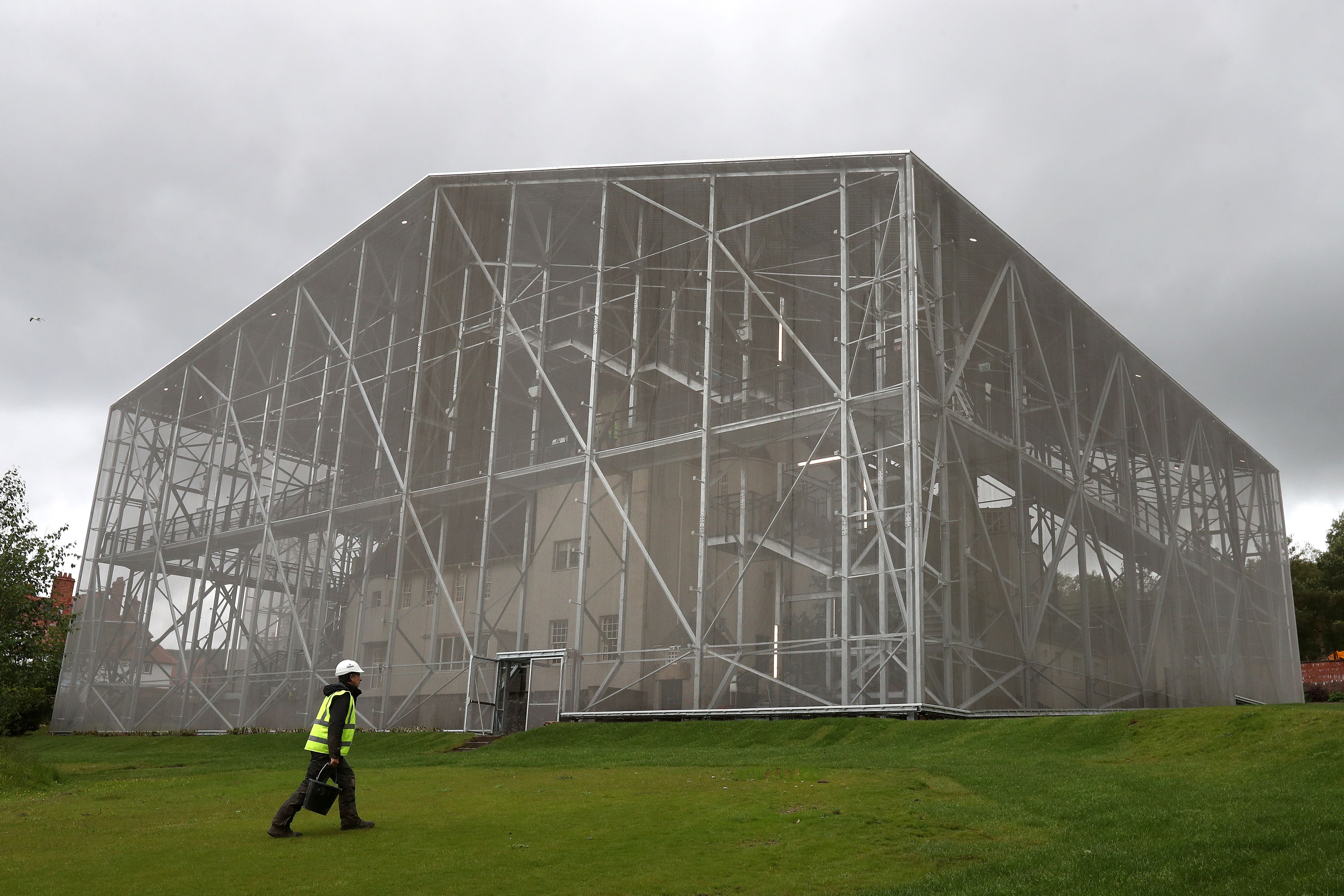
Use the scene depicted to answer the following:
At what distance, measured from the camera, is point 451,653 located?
27.1m

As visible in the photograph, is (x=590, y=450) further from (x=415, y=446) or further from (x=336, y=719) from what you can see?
(x=336, y=719)

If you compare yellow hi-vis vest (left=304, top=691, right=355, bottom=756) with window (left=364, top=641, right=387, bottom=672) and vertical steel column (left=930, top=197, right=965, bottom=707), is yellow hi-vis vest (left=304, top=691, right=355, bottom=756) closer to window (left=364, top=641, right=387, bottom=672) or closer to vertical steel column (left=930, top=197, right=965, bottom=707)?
vertical steel column (left=930, top=197, right=965, bottom=707)

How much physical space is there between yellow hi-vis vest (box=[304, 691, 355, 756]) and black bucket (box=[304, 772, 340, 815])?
24 centimetres

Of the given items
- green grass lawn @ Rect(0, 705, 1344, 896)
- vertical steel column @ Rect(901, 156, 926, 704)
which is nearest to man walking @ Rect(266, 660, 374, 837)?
green grass lawn @ Rect(0, 705, 1344, 896)

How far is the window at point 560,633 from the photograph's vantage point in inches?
974

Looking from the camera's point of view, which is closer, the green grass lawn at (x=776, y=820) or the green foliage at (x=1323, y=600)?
the green grass lawn at (x=776, y=820)

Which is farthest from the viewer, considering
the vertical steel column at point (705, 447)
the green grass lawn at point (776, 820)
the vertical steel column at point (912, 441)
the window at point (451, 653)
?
the window at point (451, 653)

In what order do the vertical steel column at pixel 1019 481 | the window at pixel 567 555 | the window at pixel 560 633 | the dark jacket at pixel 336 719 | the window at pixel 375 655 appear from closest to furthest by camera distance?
the dark jacket at pixel 336 719
the vertical steel column at pixel 1019 481
the window at pixel 560 633
the window at pixel 567 555
the window at pixel 375 655

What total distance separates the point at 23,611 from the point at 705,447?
20.6 m


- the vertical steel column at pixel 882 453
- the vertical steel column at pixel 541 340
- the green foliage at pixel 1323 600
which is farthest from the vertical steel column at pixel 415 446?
the green foliage at pixel 1323 600

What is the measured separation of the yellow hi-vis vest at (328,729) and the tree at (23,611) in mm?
23274

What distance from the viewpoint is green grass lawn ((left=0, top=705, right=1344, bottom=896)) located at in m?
7.35

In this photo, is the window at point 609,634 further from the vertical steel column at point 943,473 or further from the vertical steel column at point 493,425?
the vertical steel column at point 943,473

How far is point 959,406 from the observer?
22812mm
